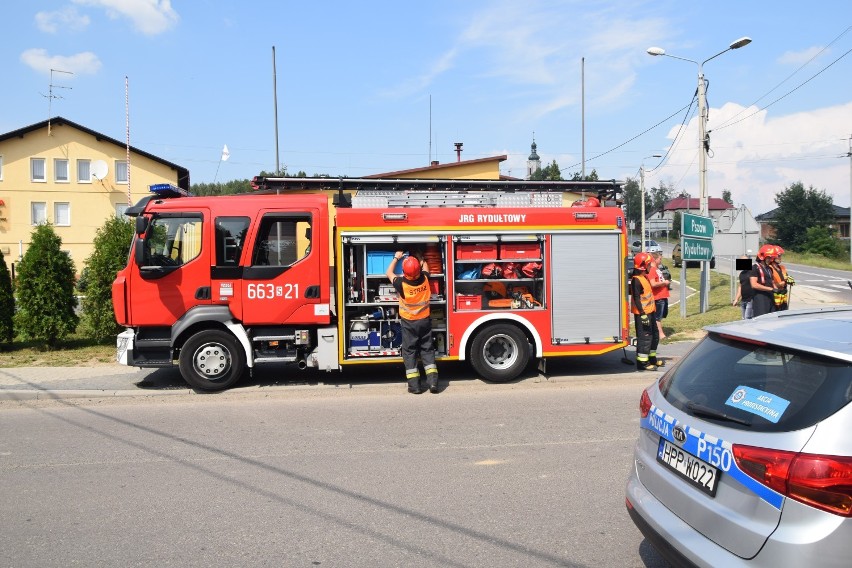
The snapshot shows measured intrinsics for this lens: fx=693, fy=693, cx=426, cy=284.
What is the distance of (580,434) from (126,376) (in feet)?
22.5

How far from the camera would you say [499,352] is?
9.70 meters

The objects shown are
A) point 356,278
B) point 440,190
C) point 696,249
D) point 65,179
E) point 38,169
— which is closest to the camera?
point 356,278

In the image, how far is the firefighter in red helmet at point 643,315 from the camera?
10.2m

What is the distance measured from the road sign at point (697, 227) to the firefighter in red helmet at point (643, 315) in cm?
709

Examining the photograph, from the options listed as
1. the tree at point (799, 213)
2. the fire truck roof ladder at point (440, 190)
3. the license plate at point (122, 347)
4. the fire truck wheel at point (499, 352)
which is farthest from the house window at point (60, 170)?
the tree at point (799, 213)

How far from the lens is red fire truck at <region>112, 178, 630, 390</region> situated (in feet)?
30.4

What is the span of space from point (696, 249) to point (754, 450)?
15443 millimetres

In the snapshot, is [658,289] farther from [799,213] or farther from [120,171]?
[799,213]

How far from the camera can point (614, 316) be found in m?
9.80

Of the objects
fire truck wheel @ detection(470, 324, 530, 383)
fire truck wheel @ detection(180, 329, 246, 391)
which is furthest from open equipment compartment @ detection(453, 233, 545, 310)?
fire truck wheel @ detection(180, 329, 246, 391)

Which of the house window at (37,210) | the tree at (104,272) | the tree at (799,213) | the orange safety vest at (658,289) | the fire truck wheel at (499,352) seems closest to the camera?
the fire truck wheel at (499,352)

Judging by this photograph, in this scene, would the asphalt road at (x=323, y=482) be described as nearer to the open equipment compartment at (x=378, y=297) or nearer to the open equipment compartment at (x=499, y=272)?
the open equipment compartment at (x=378, y=297)

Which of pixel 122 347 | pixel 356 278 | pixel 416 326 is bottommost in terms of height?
pixel 122 347

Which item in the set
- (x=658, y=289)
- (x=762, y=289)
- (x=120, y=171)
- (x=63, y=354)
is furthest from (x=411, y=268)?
(x=120, y=171)
